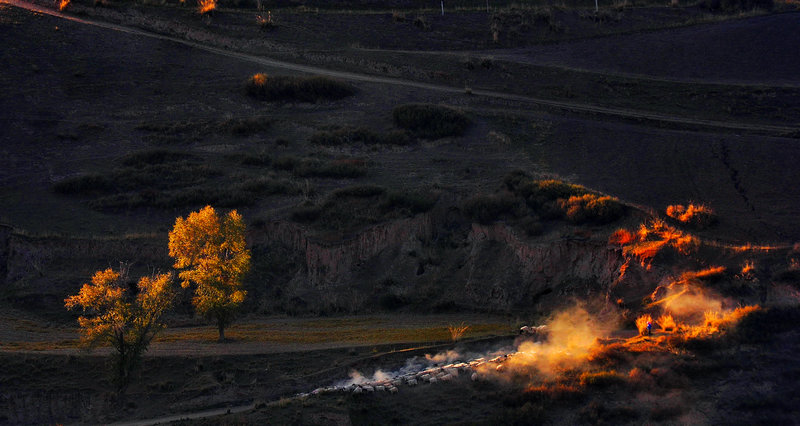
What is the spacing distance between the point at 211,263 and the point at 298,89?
71.7ft

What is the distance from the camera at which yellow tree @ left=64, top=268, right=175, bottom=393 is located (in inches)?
909

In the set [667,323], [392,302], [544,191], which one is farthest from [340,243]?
[667,323]

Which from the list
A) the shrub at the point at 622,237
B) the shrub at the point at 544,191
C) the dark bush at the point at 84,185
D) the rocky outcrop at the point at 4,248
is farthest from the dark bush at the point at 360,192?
the rocky outcrop at the point at 4,248

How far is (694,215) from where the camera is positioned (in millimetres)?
28344

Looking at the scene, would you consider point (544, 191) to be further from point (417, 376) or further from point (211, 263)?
point (211, 263)

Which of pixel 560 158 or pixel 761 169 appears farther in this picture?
pixel 560 158

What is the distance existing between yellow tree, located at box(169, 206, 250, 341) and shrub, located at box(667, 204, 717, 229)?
14.8 meters

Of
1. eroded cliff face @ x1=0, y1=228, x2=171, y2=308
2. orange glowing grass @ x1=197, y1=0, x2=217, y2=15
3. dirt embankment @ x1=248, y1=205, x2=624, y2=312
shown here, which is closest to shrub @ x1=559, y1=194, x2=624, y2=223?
dirt embankment @ x1=248, y1=205, x2=624, y2=312

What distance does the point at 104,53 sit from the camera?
50281 mm

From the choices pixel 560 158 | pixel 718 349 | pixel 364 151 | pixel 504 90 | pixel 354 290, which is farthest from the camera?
pixel 504 90

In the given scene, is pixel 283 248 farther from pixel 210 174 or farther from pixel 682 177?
pixel 682 177

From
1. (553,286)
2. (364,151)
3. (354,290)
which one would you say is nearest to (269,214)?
(354,290)

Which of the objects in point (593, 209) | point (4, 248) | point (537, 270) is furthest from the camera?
point (4, 248)

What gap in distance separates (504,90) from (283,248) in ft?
67.9
